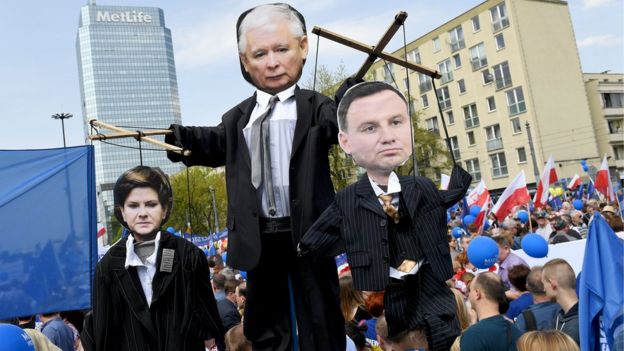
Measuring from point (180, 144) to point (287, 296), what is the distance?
3.64ft

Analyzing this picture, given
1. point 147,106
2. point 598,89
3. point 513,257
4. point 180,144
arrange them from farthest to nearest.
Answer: point 147,106 < point 598,89 < point 513,257 < point 180,144

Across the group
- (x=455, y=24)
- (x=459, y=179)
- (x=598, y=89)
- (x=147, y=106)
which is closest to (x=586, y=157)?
(x=598, y=89)

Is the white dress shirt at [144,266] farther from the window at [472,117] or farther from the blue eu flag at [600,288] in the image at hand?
the window at [472,117]

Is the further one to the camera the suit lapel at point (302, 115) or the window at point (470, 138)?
the window at point (470, 138)

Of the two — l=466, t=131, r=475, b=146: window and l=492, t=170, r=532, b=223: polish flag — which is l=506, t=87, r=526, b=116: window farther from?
l=492, t=170, r=532, b=223: polish flag

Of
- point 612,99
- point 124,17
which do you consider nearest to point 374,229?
point 612,99

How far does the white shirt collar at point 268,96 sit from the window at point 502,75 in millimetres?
42398

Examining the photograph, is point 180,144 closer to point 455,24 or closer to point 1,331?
point 1,331

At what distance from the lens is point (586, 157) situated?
145ft

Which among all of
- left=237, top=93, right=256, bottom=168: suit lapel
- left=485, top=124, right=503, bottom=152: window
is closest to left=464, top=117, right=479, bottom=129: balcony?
left=485, top=124, right=503, bottom=152: window

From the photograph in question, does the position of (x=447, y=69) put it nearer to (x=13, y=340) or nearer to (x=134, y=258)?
(x=134, y=258)

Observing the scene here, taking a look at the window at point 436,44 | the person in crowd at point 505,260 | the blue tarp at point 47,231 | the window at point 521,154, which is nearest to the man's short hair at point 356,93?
the blue tarp at point 47,231

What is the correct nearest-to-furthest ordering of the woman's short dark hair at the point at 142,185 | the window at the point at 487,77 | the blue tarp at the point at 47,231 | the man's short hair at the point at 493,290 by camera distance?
the woman's short dark hair at the point at 142,185
the man's short hair at the point at 493,290
the blue tarp at the point at 47,231
the window at the point at 487,77

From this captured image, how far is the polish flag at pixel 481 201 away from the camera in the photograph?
503 inches
